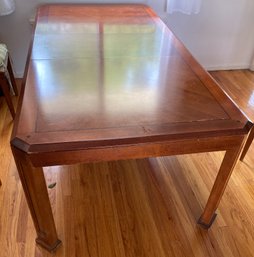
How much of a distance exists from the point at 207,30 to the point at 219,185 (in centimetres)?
190

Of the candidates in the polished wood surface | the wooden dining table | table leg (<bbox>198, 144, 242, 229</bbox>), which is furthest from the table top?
the polished wood surface

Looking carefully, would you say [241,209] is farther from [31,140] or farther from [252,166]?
[31,140]

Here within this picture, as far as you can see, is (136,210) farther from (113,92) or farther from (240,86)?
(240,86)

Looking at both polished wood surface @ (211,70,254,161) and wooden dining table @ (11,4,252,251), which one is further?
polished wood surface @ (211,70,254,161)

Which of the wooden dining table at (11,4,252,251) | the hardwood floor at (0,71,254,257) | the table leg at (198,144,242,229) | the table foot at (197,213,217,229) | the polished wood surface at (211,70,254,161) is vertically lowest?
the polished wood surface at (211,70,254,161)

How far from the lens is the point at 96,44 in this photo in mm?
1568

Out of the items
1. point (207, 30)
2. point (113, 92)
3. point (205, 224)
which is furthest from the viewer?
point (207, 30)

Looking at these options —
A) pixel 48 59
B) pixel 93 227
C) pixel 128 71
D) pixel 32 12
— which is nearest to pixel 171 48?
pixel 128 71

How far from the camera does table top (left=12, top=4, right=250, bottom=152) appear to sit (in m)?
0.97

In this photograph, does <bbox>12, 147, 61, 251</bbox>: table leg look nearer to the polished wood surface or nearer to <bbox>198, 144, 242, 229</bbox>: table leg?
<bbox>198, 144, 242, 229</bbox>: table leg

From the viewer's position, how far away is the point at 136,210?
1.47 m

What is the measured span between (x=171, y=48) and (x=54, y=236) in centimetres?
117

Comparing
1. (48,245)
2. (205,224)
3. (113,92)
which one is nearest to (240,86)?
(205,224)

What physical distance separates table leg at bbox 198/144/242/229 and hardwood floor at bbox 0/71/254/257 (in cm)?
5
